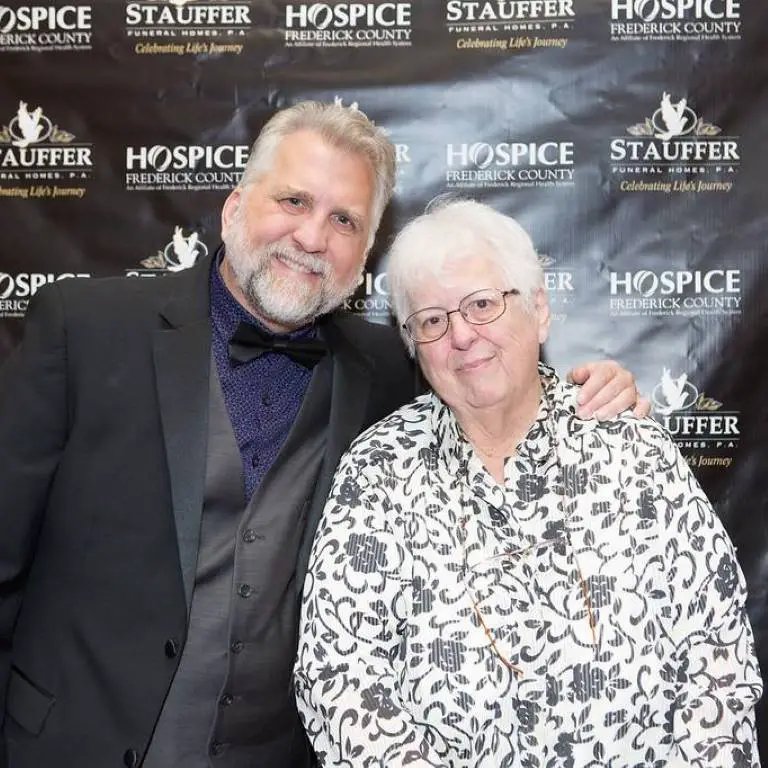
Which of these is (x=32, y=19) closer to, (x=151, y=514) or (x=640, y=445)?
(x=151, y=514)

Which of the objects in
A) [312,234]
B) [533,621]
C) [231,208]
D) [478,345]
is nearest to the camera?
[533,621]

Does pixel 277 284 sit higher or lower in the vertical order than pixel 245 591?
higher

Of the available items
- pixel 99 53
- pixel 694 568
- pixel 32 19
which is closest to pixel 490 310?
pixel 694 568

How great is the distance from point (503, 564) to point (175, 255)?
1.81 m

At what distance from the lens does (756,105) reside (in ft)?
9.68

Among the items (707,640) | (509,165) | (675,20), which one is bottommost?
(707,640)

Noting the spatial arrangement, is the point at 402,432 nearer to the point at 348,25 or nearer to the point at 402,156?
the point at 402,156

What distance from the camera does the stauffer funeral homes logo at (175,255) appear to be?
121 inches

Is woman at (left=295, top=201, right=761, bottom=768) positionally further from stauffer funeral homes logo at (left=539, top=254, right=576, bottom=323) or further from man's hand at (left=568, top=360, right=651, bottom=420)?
stauffer funeral homes logo at (left=539, top=254, right=576, bottom=323)

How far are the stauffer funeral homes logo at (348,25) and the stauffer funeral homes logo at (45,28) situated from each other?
2.35 ft

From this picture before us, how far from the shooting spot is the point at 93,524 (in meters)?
1.93

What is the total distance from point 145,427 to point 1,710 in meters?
0.71

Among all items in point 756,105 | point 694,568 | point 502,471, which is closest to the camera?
point 694,568

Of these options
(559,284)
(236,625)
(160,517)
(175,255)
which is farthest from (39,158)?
(236,625)
